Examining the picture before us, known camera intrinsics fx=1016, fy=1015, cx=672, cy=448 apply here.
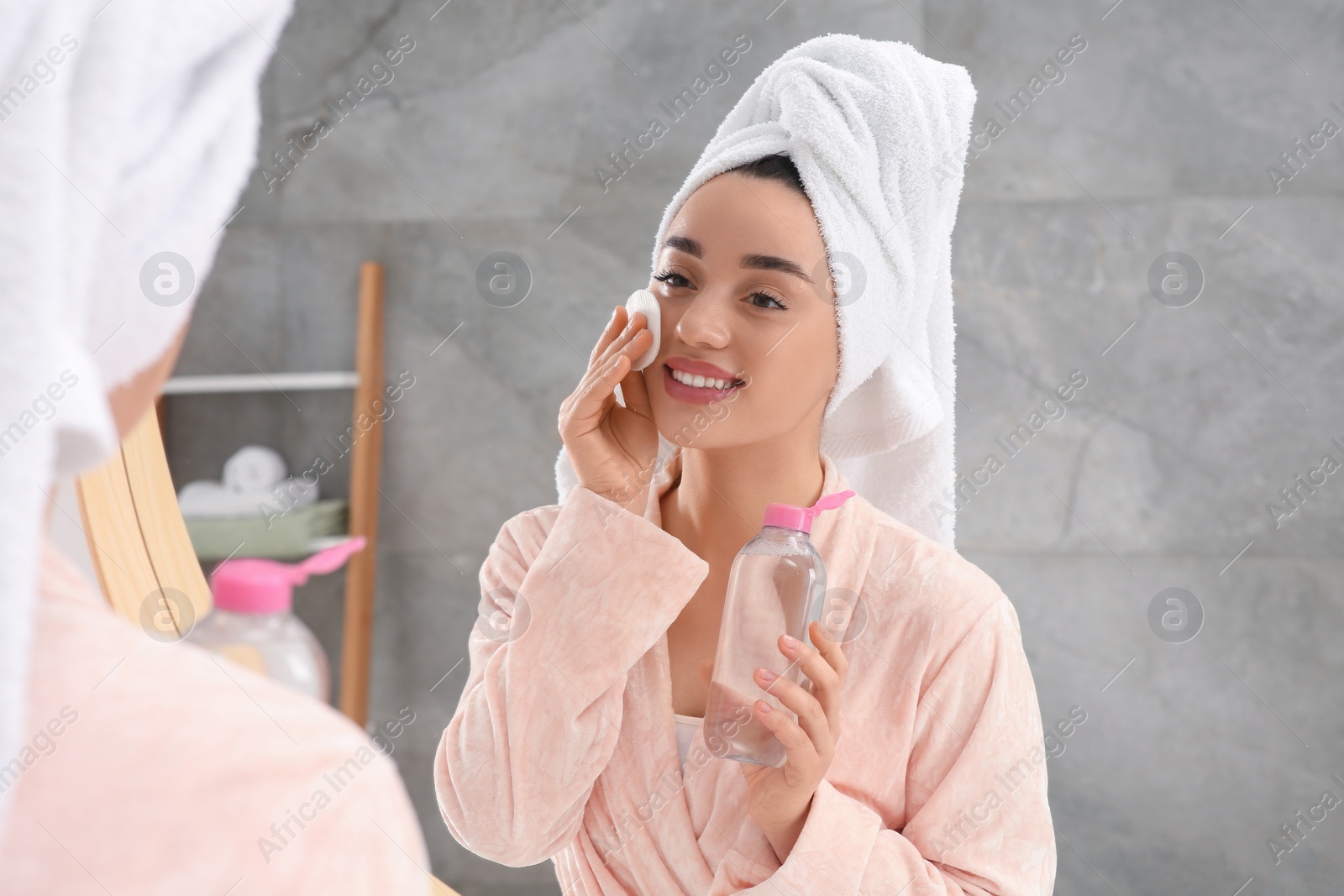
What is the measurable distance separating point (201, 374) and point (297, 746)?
1.91 m

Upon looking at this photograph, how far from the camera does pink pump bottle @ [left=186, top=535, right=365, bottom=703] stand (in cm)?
25

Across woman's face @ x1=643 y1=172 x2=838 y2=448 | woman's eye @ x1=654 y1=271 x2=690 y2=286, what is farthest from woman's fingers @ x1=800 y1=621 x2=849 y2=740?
woman's eye @ x1=654 y1=271 x2=690 y2=286

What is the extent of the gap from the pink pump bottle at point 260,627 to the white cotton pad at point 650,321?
22.8 inches

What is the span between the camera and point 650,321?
836 millimetres

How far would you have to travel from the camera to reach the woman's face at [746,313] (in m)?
0.81

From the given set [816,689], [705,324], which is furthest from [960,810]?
[705,324]

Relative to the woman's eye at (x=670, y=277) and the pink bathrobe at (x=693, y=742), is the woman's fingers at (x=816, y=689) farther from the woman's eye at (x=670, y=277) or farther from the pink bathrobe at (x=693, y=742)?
the woman's eye at (x=670, y=277)

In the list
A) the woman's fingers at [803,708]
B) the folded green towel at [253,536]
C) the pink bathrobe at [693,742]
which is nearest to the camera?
the woman's fingers at [803,708]

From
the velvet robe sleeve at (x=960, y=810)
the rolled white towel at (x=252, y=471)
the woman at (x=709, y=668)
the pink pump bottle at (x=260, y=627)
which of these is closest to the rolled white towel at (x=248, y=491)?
the rolled white towel at (x=252, y=471)

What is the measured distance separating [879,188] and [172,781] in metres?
0.75

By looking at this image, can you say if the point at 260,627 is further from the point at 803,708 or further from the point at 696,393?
the point at 696,393

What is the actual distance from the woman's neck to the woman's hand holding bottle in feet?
0.20

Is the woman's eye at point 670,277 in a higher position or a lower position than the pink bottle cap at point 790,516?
higher

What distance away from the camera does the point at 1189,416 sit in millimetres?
1728
